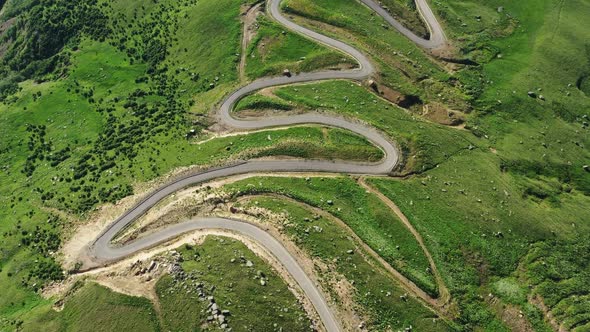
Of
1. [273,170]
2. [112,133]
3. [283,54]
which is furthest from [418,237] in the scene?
[112,133]

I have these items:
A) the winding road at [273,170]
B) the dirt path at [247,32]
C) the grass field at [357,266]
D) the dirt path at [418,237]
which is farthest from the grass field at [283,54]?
the grass field at [357,266]

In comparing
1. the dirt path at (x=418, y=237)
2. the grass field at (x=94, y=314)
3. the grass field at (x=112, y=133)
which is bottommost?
the grass field at (x=94, y=314)

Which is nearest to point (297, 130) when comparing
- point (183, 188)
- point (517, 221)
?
point (183, 188)

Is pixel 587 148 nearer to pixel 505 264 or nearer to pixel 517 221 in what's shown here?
pixel 517 221

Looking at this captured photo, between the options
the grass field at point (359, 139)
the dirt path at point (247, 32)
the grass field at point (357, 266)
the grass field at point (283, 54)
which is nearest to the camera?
the grass field at point (357, 266)

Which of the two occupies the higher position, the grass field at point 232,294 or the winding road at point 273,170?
the winding road at point 273,170

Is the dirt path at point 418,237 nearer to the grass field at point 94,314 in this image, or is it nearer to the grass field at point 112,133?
the grass field at point 112,133
